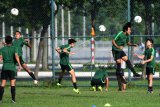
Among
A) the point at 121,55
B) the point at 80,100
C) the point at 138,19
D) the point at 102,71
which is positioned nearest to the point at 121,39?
the point at 121,55

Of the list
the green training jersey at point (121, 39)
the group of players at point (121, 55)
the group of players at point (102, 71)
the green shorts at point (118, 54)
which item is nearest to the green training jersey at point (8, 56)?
the group of players at point (102, 71)

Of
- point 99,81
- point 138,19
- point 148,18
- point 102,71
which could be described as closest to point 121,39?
point 99,81

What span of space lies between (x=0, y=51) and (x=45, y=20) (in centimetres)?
1356

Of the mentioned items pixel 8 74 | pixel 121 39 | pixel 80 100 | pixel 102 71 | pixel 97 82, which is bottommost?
pixel 80 100

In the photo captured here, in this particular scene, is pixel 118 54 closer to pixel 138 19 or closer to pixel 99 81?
pixel 99 81

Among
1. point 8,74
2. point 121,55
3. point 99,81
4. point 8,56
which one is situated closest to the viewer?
point 8,56

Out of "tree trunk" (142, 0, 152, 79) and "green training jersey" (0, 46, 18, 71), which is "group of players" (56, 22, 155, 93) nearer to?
"green training jersey" (0, 46, 18, 71)

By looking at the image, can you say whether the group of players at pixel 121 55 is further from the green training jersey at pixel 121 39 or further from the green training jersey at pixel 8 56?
the green training jersey at pixel 8 56

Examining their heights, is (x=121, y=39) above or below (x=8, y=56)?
above

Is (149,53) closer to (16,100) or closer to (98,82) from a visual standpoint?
(98,82)

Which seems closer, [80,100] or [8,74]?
[8,74]

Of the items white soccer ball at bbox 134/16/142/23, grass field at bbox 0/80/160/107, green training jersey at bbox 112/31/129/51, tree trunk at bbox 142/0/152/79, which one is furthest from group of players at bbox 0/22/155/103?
tree trunk at bbox 142/0/152/79

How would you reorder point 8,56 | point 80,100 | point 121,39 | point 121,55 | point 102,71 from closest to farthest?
point 8,56
point 80,100
point 121,39
point 121,55
point 102,71

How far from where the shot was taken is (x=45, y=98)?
21703 mm
